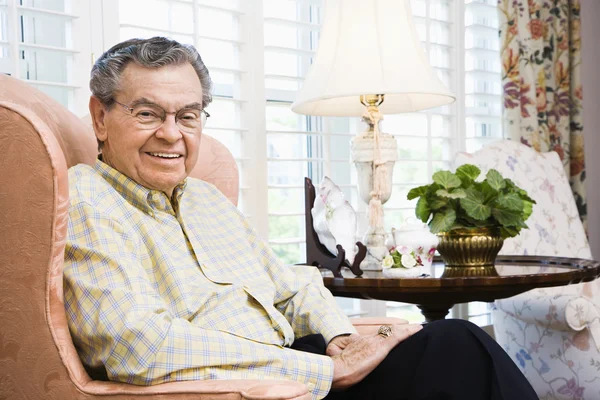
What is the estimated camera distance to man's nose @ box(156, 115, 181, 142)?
147cm

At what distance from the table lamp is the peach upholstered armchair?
3.84 ft

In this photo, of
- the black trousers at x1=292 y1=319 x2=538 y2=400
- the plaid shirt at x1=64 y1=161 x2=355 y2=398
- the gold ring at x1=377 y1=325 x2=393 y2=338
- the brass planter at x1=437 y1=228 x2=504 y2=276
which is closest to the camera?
the plaid shirt at x1=64 y1=161 x2=355 y2=398

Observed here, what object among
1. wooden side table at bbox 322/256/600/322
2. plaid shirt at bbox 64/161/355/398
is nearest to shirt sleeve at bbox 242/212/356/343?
plaid shirt at bbox 64/161/355/398

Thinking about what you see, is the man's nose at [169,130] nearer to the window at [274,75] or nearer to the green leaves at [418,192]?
the window at [274,75]

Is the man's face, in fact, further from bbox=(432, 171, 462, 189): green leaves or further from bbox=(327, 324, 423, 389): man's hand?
bbox=(432, 171, 462, 189): green leaves

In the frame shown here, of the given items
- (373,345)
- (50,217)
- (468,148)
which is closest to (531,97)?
(468,148)

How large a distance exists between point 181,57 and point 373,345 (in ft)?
2.23

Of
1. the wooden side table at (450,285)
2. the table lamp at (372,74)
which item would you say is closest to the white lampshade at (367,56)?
the table lamp at (372,74)

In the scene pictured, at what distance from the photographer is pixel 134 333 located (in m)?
1.18

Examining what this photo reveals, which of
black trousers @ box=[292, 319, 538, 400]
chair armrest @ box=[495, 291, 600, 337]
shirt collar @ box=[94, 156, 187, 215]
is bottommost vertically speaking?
chair armrest @ box=[495, 291, 600, 337]

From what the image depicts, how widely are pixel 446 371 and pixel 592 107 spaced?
3.25 meters

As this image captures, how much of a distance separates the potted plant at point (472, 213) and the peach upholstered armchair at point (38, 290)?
1.10 meters

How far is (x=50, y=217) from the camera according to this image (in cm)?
113

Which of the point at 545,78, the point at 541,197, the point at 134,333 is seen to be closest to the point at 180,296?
the point at 134,333
